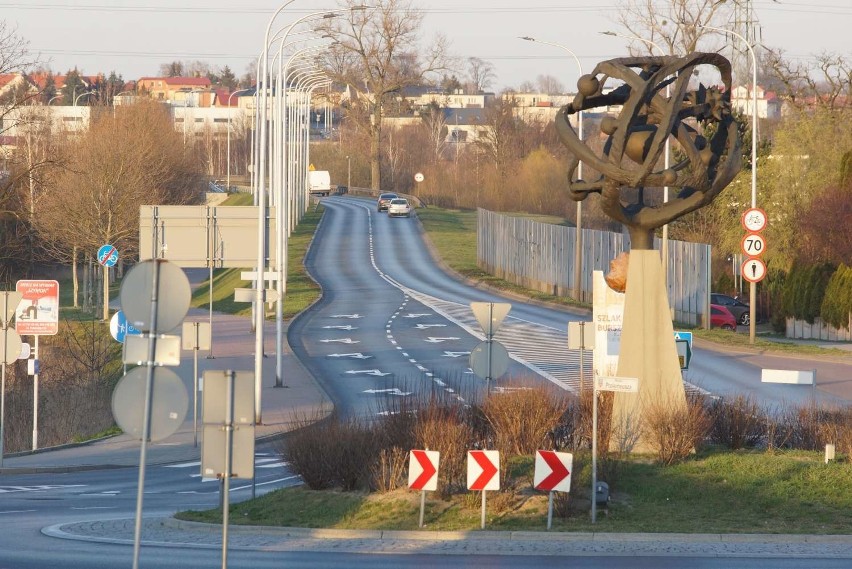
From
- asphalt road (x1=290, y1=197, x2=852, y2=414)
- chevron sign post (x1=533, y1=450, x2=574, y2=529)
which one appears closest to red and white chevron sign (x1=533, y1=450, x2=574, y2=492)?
chevron sign post (x1=533, y1=450, x2=574, y2=529)

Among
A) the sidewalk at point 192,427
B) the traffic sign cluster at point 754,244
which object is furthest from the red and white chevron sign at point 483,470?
the traffic sign cluster at point 754,244

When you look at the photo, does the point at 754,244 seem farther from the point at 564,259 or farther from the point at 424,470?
the point at 424,470

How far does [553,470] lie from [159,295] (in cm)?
570

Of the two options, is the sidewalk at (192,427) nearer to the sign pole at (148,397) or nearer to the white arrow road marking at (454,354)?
the white arrow road marking at (454,354)

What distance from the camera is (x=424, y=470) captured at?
47.4 feet

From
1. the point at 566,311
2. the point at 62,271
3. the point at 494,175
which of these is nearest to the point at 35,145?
the point at 62,271

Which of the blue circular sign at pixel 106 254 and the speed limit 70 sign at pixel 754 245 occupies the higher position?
the speed limit 70 sign at pixel 754 245

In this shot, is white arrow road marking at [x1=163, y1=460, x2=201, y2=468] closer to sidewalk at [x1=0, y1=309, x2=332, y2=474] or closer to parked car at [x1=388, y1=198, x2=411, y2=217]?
sidewalk at [x1=0, y1=309, x2=332, y2=474]

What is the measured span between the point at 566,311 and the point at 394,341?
11462 mm

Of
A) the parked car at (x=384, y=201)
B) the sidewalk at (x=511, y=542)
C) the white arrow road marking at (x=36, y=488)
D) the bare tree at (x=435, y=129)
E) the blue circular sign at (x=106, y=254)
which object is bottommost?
the white arrow road marking at (x=36, y=488)

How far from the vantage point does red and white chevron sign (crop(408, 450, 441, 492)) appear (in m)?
14.4

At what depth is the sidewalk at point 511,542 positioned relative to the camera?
1364 centimetres

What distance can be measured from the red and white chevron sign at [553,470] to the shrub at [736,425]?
482 cm

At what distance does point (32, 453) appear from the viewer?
27.2 meters
